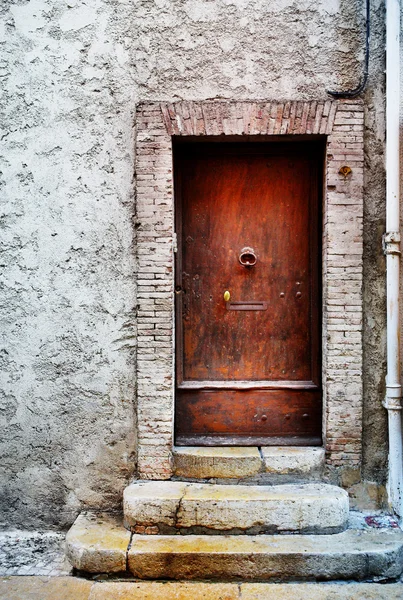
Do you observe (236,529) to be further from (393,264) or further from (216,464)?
(393,264)

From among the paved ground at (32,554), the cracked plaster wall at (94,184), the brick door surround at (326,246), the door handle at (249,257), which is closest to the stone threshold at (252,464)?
the brick door surround at (326,246)

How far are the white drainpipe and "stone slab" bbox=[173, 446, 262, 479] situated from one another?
97cm

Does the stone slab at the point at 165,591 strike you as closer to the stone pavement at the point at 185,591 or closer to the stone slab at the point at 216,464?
the stone pavement at the point at 185,591

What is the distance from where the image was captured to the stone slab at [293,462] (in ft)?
12.9

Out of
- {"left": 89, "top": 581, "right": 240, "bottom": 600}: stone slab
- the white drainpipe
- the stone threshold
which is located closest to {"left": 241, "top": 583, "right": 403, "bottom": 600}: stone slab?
{"left": 89, "top": 581, "right": 240, "bottom": 600}: stone slab

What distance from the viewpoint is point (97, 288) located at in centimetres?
399

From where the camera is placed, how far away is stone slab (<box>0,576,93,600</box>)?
3262mm

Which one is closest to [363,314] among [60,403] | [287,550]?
[287,550]

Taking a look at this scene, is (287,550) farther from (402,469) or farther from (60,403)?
(60,403)

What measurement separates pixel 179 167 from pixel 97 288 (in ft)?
3.72

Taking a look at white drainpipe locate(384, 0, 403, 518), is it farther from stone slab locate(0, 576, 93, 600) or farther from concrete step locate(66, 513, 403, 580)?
stone slab locate(0, 576, 93, 600)

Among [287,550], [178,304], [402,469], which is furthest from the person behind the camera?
[178,304]

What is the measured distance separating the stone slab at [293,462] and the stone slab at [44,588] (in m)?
1.43

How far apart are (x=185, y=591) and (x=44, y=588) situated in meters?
0.87
